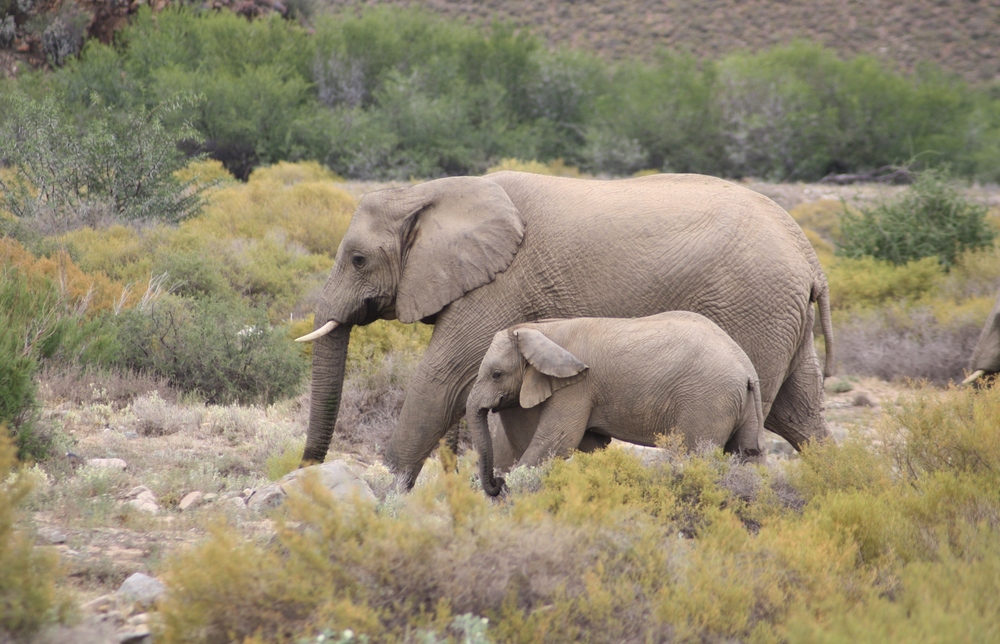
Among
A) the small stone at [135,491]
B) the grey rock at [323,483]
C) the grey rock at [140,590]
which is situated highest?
the grey rock at [140,590]

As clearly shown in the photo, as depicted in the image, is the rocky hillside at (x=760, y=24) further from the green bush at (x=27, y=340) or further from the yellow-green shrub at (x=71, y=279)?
the green bush at (x=27, y=340)

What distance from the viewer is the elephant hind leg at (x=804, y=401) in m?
7.04

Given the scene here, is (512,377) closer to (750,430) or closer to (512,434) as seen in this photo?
(512,434)

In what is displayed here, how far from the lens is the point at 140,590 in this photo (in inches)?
173

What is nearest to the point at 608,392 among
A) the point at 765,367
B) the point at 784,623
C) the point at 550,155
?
the point at 765,367

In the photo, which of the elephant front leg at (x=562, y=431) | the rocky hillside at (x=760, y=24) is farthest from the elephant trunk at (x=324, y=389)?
the rocky hillside at (x=760, y=24)

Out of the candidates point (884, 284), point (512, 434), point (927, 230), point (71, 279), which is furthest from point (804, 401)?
point (927, 230)

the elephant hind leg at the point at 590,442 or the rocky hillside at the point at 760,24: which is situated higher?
the elephant hind leg at the point at 590,442

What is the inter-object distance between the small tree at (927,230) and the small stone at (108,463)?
38.9 ft

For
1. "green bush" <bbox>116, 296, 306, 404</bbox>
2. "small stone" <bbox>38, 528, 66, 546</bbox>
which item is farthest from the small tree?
"small stone" <bbox>38, 528, 66, 546</bbox>

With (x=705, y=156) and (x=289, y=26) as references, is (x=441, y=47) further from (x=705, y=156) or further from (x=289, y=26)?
(x=705, y=156)

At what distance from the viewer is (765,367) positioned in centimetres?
650

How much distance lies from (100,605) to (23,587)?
465 mm

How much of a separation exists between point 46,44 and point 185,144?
21.5ft
